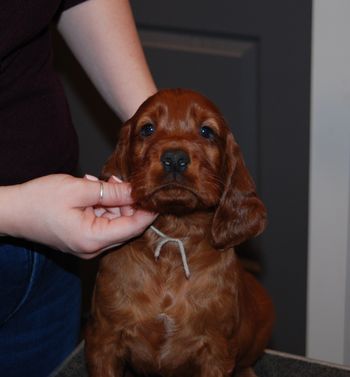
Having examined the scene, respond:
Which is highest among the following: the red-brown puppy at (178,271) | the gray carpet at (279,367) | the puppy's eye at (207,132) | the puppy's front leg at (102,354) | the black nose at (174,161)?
the puppy's eye at (207,132)

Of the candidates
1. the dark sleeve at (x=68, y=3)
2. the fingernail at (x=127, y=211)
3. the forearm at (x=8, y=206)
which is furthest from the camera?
the dark sleeve at (x=68, y=3)

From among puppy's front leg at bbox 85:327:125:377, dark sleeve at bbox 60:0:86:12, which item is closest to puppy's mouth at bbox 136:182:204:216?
puppy's front leg at bbox 85:327:125:377

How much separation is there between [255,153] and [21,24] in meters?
1.22

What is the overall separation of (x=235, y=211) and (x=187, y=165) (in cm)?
18

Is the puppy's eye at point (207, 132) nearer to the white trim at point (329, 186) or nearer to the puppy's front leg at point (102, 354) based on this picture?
the puppy's front leg at point (102, 354)

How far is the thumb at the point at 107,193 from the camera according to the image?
4.12ft

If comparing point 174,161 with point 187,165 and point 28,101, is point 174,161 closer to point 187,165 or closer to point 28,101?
point 187,165

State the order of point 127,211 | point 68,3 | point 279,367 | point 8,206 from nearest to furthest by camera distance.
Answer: point 8,206 → point 127,211 → point 68,3 → point 279,367

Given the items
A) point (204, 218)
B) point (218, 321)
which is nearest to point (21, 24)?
point (204, 218)

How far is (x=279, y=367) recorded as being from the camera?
1675mm

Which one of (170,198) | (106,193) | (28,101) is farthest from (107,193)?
(28,101)

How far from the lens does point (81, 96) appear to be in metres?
2.65

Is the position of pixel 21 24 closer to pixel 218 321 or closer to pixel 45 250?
pixel 45 250

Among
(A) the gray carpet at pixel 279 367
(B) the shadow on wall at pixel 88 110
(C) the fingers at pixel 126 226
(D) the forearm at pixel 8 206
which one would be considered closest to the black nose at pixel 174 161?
(C) the fingers at pixel 126 226
